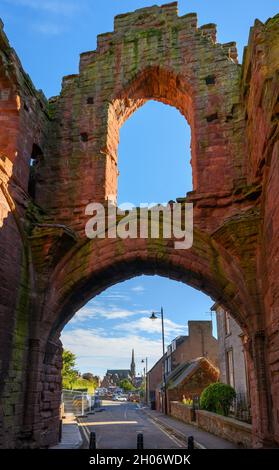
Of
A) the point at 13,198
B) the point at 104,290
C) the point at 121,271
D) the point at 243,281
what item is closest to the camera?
the point at 243,281

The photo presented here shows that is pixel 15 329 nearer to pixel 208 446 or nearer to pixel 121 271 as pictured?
pixel 121 271

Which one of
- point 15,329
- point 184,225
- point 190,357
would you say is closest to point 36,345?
point 15,329

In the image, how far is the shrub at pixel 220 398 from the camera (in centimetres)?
1741

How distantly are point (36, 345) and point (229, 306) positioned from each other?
4.50 metres

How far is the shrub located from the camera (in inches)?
685

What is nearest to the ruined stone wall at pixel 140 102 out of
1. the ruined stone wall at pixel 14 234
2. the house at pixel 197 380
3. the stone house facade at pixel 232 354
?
the ruined stone wall at pixel 14 234

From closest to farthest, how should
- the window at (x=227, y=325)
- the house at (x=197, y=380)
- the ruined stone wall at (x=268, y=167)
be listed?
the ruined stone wall at (x=268, y=167) < the window at (x=227, y=325) < the house at (x=197, y=380)

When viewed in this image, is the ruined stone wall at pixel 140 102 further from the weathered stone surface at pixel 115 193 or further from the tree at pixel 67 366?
the tree at pixel 67 366

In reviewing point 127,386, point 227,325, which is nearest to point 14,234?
point 227,325

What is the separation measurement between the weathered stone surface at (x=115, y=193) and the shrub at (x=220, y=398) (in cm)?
913

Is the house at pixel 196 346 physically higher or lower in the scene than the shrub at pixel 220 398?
higher

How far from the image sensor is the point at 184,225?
381 inches

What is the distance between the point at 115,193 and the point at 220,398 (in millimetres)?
10916

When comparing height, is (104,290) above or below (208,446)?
above
